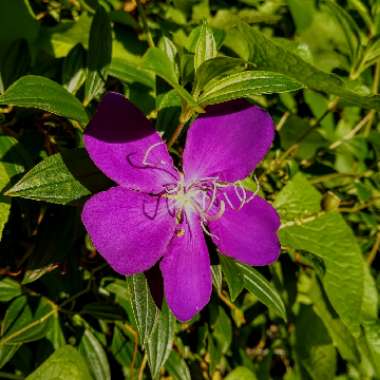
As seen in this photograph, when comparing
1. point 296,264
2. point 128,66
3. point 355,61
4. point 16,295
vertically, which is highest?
point 128,66

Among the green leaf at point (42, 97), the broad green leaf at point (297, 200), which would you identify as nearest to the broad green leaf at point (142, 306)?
the green leaf at point (42, 97)

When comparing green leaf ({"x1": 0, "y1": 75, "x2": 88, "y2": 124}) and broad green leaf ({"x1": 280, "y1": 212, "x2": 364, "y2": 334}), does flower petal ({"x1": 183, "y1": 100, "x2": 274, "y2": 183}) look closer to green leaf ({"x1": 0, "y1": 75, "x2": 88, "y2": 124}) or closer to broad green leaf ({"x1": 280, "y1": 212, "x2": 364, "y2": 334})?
green leaf ({"x1": 0, "y1": 75, "x2": 88, "y2": 124})

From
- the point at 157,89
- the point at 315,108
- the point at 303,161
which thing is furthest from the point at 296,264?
the point at 157,89

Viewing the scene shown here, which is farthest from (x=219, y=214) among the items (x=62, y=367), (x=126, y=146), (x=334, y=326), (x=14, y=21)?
(x=334, y=326)

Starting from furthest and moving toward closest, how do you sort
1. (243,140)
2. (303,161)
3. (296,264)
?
(303,161) → (296,264) → (243,140)

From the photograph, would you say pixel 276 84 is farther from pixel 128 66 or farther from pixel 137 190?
pixel 128 66
